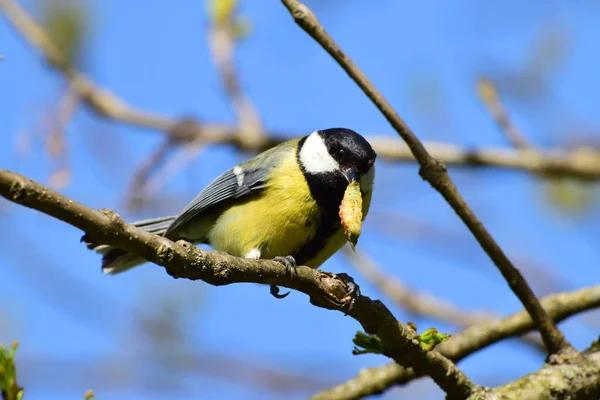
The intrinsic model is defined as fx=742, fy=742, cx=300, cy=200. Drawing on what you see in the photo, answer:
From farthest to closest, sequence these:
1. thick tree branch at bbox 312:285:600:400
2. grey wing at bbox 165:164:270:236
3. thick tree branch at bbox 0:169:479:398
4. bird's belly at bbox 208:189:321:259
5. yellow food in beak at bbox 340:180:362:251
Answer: grey wing at bbox 165:164:270:236 → bird's belly at bbox 208:189:321:259 → thick tree branch at bbox 312:285:600:400 → yellow food in beak at bbox 340:180:362:251 → thick tree branch at bbox 0:169:479:398

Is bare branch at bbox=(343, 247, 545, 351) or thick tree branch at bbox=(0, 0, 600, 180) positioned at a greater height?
thick tree branch at bbox=(0, 0, 600, 180)

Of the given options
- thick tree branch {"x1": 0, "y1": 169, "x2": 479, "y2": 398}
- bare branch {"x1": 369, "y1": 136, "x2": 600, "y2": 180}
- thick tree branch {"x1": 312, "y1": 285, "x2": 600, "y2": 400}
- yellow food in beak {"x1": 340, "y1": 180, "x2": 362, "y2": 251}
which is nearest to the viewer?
thick tree branch {"x1": 0, "y1": 169, "x2": 479, "y2": 398}

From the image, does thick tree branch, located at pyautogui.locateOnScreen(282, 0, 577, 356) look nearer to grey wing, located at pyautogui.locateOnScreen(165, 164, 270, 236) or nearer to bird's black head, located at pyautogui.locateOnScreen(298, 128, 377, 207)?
bird's black head, located at pyautogui.locateOnScreen(298, 128, 377, 207)

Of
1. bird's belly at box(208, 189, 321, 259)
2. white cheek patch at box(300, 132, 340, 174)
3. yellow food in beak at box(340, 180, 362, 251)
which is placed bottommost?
yellow food in beak at box(340, 180, 362, 251)

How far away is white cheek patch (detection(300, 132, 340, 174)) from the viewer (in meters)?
3.31

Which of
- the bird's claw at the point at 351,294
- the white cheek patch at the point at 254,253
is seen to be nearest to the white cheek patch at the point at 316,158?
the white cheek patch at the point at 254,253

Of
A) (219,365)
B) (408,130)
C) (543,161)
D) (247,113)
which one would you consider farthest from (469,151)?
(219,365)

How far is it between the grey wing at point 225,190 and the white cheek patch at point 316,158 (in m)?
0.19

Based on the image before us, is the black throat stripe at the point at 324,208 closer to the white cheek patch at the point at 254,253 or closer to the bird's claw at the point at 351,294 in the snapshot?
the white cheek patch at the point at 254,253

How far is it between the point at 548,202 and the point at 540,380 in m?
3.19

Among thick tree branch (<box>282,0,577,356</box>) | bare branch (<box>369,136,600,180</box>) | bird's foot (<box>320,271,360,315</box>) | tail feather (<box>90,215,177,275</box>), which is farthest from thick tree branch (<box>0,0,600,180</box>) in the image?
bird's foot (<box>320,271,360,315</box>)

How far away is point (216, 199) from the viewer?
3494 mm

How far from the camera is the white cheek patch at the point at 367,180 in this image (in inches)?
130

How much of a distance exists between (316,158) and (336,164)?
0.11 metres
